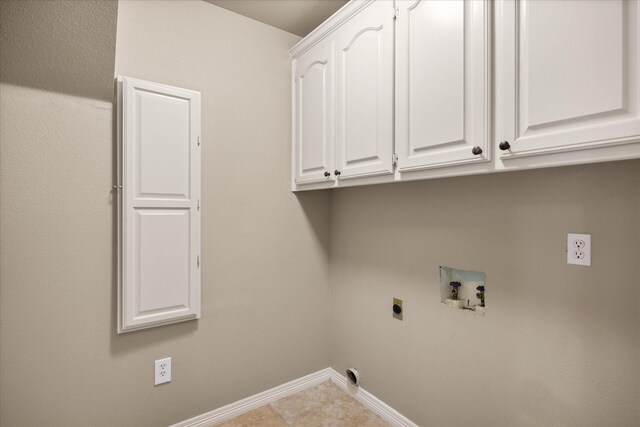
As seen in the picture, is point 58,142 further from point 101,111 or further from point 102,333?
point 102,333

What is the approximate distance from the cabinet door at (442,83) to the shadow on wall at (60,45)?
1.15 meters

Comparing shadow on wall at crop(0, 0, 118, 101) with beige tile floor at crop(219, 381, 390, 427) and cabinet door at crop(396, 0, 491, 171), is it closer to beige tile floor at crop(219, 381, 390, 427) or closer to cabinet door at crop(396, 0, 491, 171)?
cabinet door at crop(396, 0, 491, 171)

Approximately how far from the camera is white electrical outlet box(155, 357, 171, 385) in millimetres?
1707

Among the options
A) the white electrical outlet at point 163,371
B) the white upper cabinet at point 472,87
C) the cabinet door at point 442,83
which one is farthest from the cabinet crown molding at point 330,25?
the white electrical outlet at point 163,371

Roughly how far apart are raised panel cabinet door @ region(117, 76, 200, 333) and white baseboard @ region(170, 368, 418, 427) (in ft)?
1.99

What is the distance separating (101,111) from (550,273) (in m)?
2.03

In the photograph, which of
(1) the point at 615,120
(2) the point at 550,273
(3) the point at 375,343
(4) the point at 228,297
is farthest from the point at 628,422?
(4) the point at 228,297


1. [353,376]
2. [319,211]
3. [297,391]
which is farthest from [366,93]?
[297,391]

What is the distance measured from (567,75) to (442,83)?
41 centimetres

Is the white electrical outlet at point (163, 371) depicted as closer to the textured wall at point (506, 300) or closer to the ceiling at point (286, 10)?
the textured wall at point (506, 300)

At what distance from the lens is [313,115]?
1953 millimetres

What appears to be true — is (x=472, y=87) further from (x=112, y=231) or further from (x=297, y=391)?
(x=297, y=391)

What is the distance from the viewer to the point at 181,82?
5.77 ft

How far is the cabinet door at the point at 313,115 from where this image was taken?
A: 6.03ft
